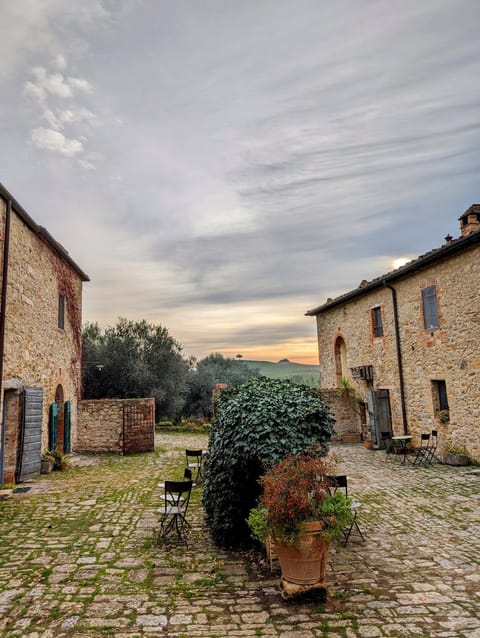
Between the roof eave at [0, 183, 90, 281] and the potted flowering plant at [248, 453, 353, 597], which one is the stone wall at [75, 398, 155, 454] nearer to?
the roof eave at [0, 183, 90, 281]

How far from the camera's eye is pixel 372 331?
16.4m

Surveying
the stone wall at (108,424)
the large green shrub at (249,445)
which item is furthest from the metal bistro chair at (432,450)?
the stone wall at (108,424)

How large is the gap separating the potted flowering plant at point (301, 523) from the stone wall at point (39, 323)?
7.52 m

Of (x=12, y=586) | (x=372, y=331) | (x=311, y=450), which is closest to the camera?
(x=12, y=586)

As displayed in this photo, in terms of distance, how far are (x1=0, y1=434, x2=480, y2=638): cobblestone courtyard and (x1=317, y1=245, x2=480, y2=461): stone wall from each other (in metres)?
3.91

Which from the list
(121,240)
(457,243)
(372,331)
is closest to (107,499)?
(121,240)

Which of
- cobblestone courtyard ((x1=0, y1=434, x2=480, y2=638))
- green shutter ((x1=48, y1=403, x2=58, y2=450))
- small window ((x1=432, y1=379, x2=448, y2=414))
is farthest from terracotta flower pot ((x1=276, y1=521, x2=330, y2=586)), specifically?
green shutter ((x1=48, y1=403, x2=58, y2=450))

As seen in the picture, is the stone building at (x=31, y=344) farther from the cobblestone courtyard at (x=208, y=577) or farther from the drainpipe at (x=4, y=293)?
the cobblestone courtyard at (x=208, y=577)

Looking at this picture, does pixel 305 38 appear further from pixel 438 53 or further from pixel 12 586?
pixel 12 586

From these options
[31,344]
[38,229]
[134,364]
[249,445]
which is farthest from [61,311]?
[249,445]

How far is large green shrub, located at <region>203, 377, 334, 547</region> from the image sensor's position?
5285 millimetres

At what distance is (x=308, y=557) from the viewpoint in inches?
161

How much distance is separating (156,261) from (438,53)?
34.6 ft

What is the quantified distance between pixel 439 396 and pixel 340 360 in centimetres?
753
